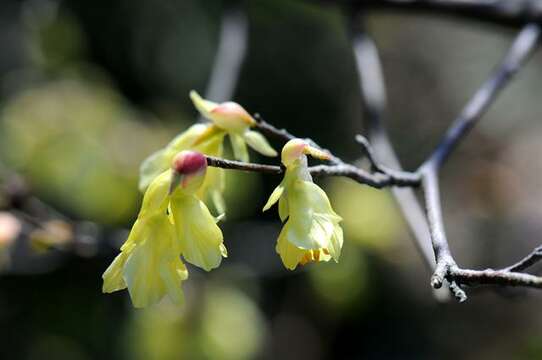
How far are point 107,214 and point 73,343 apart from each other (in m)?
1.27

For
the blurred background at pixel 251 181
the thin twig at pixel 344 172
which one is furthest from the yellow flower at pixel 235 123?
the blurred background at pixel 251 181

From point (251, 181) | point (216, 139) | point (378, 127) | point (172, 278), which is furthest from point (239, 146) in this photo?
point (251, 181)

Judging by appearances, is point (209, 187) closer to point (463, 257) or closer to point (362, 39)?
point (362, 39)

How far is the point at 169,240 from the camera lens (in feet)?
3.41

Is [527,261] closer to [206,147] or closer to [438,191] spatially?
[206,147]

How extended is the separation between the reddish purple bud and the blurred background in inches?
33.0

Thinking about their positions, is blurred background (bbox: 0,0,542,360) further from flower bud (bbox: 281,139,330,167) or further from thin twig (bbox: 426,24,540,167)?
flower bud (bbox: 281,139,330,167)

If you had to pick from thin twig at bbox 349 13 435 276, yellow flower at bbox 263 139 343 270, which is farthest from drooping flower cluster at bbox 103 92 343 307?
thin twig at bbox 349 13 435 276

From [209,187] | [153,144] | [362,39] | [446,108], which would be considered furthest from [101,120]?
[446,108]

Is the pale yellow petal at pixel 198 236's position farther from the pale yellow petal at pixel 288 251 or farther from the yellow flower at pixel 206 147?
the yellow flower at pixel 206 147

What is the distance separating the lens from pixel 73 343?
3756mm

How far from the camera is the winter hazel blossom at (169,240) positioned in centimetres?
102

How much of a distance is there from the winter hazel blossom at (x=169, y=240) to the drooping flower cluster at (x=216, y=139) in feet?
0.72

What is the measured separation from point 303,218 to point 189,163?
0.16 m
